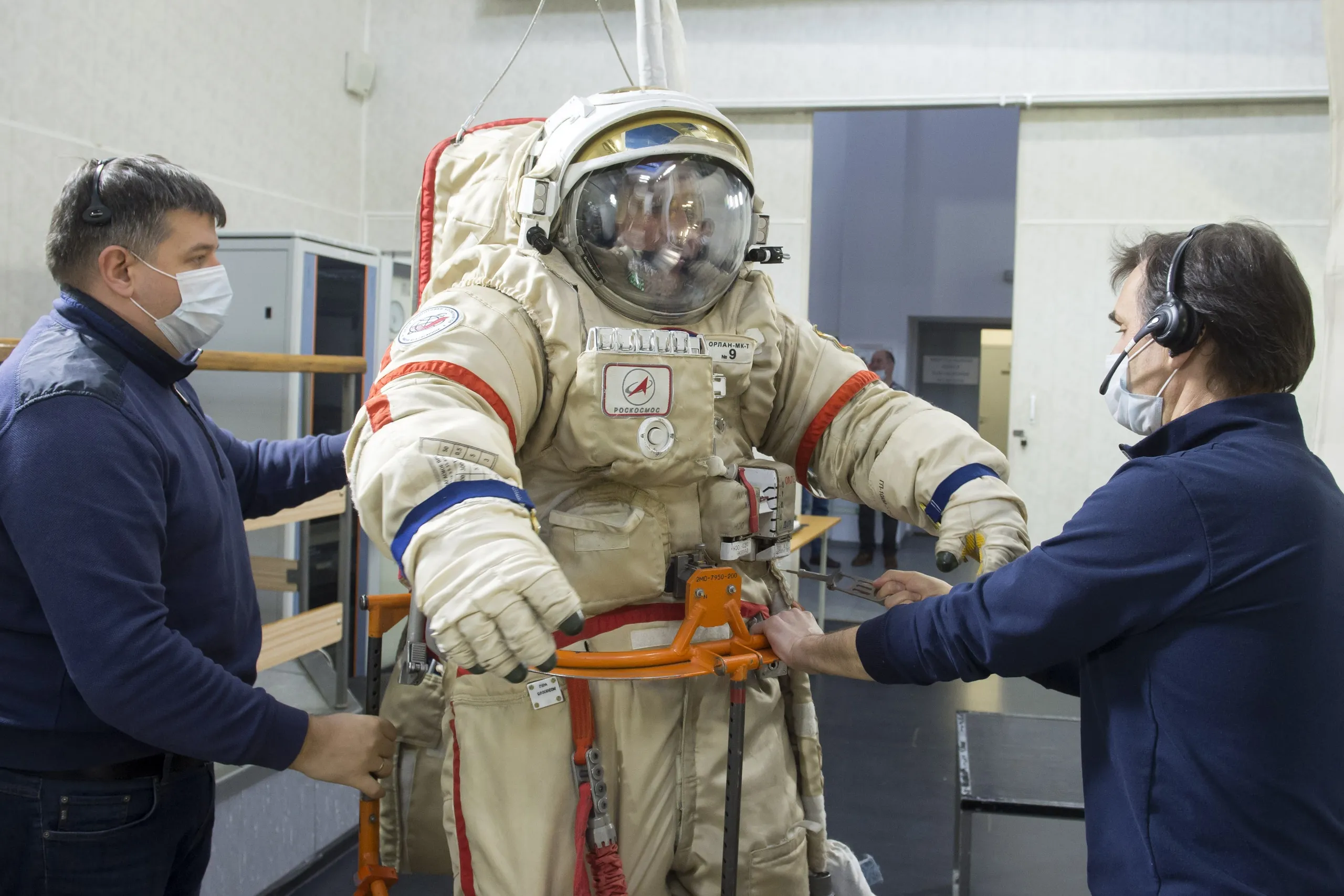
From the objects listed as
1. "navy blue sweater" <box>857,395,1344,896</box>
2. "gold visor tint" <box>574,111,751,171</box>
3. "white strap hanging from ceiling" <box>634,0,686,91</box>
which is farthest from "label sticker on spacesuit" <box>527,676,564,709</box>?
"white strap hanging from ceiling" <box>634,0,686,91</box>

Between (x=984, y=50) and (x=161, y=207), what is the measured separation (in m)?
4.88

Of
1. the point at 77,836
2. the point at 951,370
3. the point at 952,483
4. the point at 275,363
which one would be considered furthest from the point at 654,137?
the point at 951,370

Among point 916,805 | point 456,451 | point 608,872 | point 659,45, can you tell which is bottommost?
point 916,805

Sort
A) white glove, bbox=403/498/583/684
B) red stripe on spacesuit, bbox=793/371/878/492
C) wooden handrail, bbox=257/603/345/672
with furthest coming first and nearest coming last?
wooden handrail, bbox=257/603/345/672 → red stripe on spacesuit, bbox=793/371/878/492 → white glove, bbox=403/498/583/684

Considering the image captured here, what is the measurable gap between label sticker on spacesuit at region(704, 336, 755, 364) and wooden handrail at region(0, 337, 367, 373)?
138cm

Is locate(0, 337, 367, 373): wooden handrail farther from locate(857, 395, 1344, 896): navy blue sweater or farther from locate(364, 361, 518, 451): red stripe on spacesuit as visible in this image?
locate(857, 395, 1344, 896): navy blue sweater

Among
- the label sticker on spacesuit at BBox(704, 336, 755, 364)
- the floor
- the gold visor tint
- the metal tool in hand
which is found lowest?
the floor

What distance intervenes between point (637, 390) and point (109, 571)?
29.5 inches

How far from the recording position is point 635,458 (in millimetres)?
1451

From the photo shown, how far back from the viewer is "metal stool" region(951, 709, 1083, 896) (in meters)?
2.21

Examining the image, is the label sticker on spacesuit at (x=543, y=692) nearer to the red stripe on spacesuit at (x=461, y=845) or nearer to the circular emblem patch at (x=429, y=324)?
the red stripe on spacesuit at (x=461, y=845)

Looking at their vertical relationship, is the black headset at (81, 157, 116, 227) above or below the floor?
above

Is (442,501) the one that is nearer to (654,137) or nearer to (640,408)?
(640,408)

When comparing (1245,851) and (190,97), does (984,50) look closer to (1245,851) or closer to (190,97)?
(190,97)
